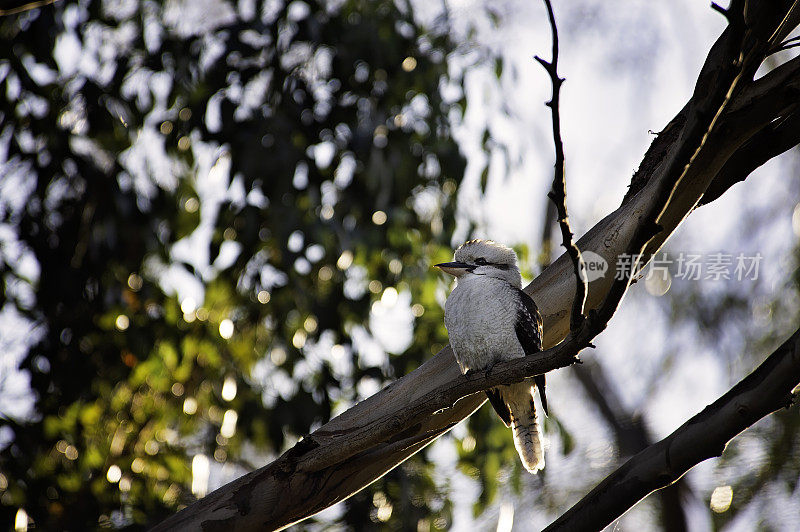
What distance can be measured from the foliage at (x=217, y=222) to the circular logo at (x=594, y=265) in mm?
739

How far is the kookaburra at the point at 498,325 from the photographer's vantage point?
5.70 feet

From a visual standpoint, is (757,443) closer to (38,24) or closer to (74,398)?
(74,398)

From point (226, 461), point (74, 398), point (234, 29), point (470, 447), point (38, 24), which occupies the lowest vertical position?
point (226, 461)

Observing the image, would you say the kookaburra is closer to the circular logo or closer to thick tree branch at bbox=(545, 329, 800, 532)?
the circular logo

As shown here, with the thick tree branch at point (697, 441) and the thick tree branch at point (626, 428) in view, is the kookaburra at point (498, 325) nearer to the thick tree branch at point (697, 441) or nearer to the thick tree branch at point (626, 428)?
the thick tree branch at point (697, 441)

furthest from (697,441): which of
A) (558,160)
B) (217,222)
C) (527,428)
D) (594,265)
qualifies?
(217,222)

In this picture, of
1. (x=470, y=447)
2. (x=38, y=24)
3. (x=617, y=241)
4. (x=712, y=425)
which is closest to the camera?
(x=712, y=425)

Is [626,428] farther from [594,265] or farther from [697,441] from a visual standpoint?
[697,441]

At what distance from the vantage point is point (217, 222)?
7.67ft

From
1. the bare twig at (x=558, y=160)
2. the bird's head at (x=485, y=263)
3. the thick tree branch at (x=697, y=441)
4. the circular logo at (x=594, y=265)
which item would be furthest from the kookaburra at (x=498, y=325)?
the bare twig at (x=558, y=160)

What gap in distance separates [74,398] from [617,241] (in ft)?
5.49

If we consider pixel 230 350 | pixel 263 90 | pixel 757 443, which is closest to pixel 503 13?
pixel 263 90

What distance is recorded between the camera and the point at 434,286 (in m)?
2.37

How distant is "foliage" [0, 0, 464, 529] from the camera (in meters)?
2.29
